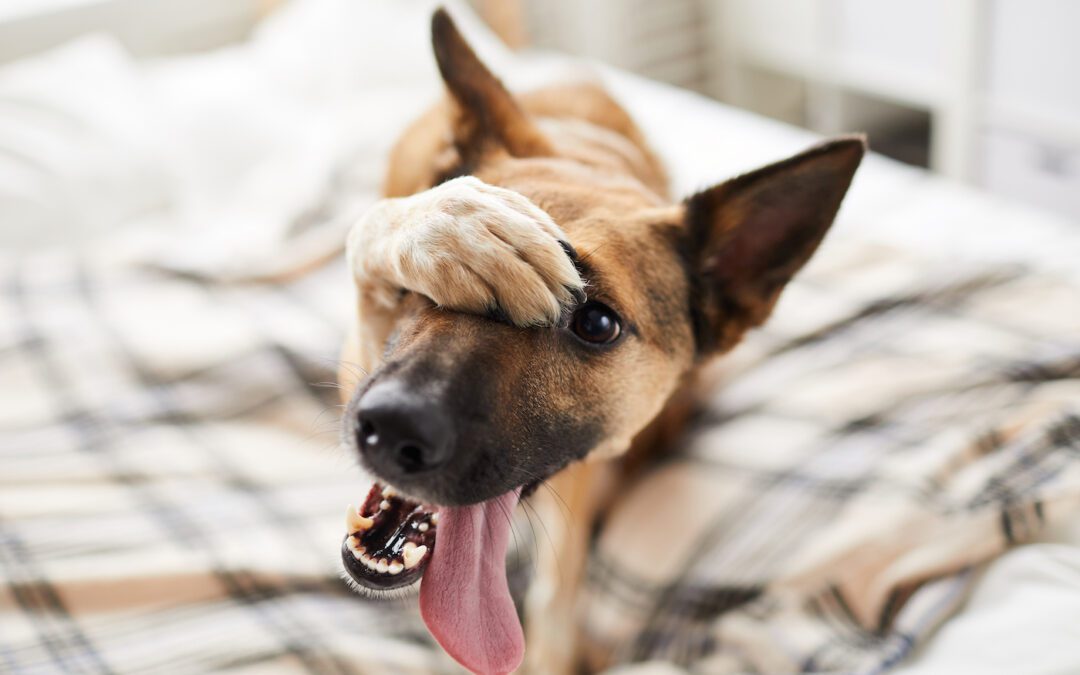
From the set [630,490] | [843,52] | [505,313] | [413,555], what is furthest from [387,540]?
[843,52]

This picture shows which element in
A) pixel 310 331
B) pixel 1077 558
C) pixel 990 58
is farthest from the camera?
pixel 990 58

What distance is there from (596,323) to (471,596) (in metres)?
0.33

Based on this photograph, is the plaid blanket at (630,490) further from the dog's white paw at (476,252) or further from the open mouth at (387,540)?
the dog's white paw at (476,252)

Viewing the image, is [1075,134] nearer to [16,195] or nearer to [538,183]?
[538,183]

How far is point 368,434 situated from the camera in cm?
86

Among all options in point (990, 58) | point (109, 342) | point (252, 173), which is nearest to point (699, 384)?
point (109, 342)

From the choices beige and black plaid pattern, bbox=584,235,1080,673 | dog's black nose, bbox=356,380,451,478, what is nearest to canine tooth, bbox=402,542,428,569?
dog's black nose, bbox=356,380,451,478

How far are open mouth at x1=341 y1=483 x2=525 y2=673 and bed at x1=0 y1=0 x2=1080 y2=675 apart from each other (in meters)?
0.39

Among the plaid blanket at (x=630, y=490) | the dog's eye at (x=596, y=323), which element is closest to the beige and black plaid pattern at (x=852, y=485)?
the plaid blanket at (x=630, y=490)

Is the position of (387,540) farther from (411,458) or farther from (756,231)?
(756,231)

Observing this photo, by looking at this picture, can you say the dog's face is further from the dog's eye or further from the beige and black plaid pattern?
the beige and black plaid pattern

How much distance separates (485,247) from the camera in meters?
0.84

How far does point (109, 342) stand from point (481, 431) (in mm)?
1313

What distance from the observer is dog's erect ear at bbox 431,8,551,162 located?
116cm
